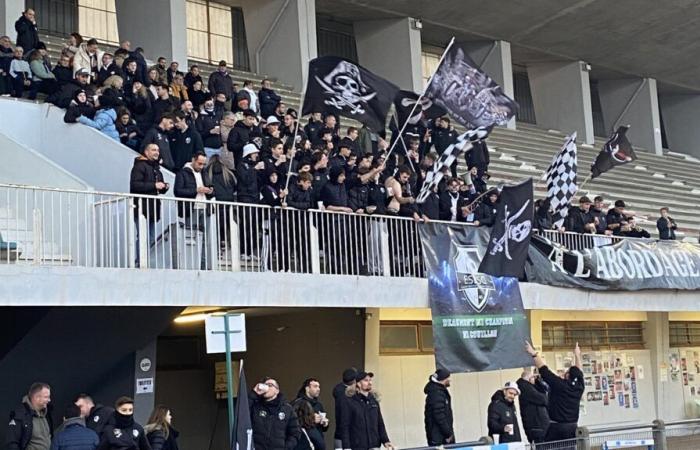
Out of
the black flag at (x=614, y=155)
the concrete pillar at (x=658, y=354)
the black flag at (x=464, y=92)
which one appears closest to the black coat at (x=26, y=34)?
the black flag at (x=464, y=92)

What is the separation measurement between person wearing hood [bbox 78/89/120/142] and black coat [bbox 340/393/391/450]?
530cm

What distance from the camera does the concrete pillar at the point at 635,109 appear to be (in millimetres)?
35844

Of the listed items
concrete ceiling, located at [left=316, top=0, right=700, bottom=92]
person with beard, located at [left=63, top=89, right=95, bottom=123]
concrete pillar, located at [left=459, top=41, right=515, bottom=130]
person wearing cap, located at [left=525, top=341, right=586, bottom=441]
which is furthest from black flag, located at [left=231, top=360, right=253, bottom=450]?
concrete pillar, located at [left=459, top=41, right=515, bottom=130]

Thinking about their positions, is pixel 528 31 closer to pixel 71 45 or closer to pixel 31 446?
pixel 71 45

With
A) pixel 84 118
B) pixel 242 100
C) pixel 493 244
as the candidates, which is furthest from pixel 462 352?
pixel 84 118

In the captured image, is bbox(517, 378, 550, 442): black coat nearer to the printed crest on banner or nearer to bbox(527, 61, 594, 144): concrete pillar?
the printed crest on banner

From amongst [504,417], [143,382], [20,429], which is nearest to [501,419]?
[504,417]

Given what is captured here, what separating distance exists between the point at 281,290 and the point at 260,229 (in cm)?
85

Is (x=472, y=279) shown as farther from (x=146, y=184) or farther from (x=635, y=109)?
(x=635, y=109)

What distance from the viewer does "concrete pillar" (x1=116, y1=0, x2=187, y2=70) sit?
23.5 m

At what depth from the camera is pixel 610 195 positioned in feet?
89.8

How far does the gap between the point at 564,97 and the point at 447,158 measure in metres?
20.1

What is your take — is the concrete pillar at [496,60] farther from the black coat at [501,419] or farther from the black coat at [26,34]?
the black coat at [501,419]

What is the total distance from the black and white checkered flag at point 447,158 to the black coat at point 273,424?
5.35 meters
